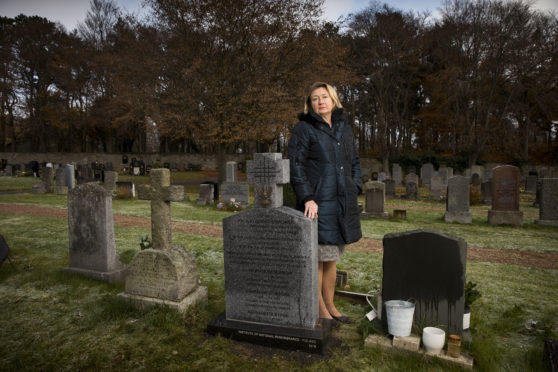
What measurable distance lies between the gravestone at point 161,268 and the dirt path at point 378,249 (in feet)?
13.7

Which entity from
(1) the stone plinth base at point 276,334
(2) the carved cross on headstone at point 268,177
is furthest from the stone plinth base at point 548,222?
(2) the carved cross on headstone at point 268,177

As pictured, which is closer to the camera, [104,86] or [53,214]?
[53,214]

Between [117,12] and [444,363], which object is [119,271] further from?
[117,12]

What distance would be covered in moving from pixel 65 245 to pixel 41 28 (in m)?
40.3

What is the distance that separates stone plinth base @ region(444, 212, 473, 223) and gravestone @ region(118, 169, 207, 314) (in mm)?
9050

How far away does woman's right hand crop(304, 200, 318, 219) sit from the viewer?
128 inches

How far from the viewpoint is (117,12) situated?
3575 cm

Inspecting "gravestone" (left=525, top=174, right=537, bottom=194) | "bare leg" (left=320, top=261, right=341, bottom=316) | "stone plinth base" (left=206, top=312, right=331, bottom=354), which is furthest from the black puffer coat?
"gravestone" (left=525, top=174, right=537, bottom=194)

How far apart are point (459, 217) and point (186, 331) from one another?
9659 millimetres

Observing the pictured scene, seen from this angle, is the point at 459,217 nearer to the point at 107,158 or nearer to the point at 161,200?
the point at 161,200

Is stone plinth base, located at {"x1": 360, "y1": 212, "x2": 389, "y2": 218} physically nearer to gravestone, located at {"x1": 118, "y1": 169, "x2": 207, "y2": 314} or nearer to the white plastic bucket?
gravestone, located at {"x1": 118, "y1": 169, "x2": 207, "y2": 314}

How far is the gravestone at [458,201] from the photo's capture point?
34.8 feet

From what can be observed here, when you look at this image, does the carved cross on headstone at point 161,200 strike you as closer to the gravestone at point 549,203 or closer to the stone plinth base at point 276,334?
the stone plinth base at point 276,334

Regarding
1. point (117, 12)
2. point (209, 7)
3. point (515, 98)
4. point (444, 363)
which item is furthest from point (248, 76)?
point (117, 12)
